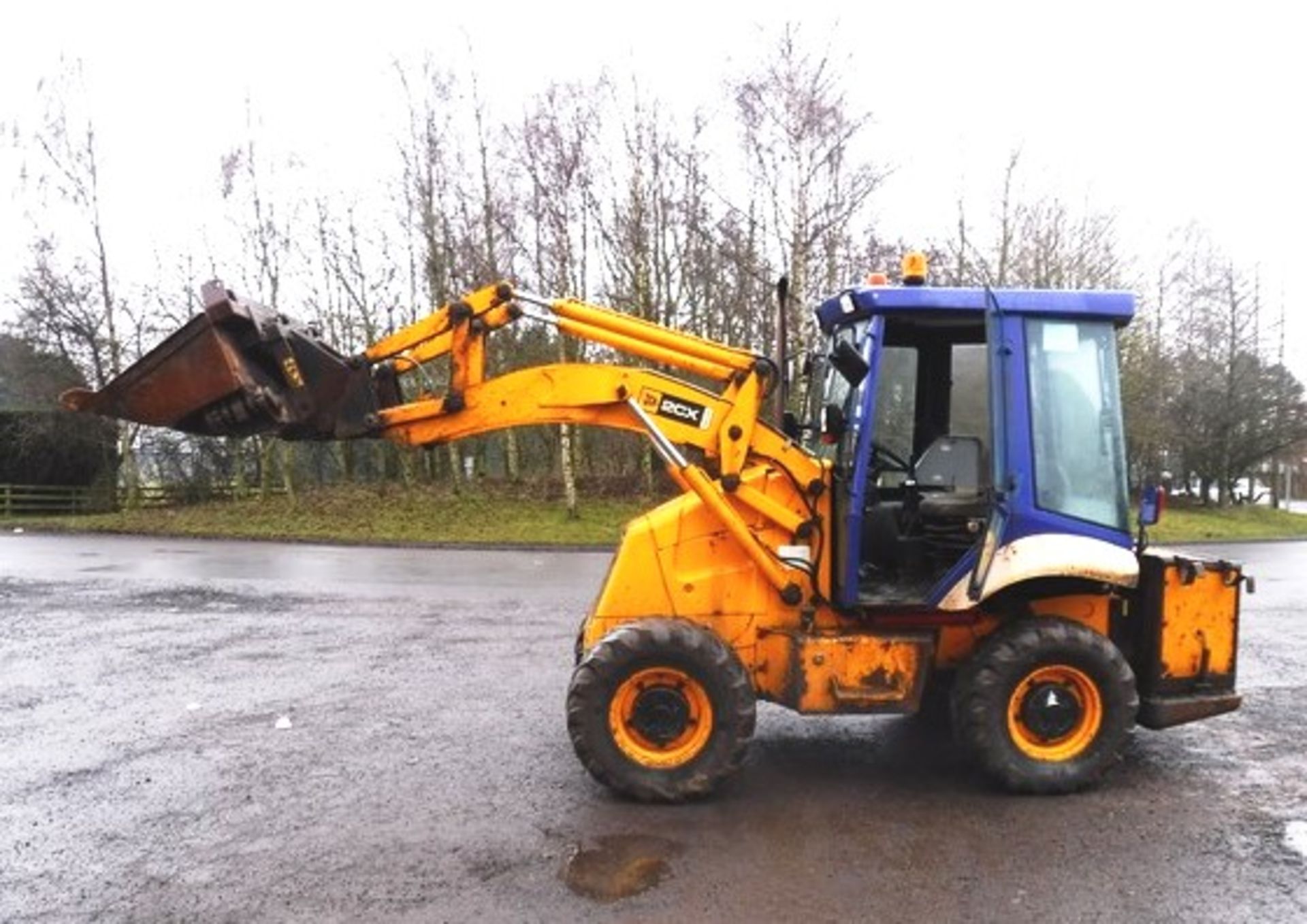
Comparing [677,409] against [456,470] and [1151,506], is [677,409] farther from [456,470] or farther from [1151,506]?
[456,470]

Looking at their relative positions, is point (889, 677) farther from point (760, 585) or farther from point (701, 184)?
point (701, 184)

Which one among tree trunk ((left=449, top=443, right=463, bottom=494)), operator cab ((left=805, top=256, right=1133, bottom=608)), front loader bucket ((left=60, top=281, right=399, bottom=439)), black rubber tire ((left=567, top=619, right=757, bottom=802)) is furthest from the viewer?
tree trunk ((left=449, top=443, right=463, bottom=494))

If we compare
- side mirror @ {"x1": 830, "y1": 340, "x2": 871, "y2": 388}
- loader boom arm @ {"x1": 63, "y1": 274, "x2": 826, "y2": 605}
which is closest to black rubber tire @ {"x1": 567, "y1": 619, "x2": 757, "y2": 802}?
loader boom arm @ {"x1": 63, "y1": 274, "x2": 826, "y2": 605}

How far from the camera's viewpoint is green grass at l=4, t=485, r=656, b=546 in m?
23.2

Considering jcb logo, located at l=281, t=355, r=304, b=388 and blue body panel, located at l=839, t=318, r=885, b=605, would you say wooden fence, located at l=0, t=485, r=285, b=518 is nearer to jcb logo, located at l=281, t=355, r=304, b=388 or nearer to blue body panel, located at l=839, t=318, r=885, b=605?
jcb logo, located at l=281, t=355, r=304, b=388

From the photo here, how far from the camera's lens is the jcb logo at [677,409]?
218 inches

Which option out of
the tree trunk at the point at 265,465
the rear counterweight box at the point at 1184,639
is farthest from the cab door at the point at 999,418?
the tree trunk at the point at 265,465

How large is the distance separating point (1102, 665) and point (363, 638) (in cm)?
720

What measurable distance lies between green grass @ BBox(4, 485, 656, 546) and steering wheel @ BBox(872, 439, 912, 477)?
630 inches

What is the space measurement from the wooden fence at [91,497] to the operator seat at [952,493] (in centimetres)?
2843

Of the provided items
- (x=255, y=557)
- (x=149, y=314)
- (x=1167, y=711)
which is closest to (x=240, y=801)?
(x=1167, y=711)

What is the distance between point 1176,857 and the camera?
4.54 meters

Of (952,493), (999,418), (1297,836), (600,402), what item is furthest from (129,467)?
(1297,836)

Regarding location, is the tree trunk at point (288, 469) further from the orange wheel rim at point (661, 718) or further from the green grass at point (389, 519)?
the orange wheel rim at point (661, 718)
